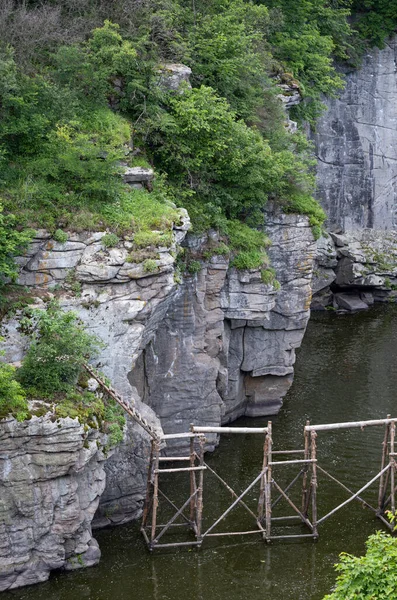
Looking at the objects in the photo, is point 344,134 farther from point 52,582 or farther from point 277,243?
point 52,582

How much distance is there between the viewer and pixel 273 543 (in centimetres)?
2556

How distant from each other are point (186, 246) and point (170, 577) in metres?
11.0

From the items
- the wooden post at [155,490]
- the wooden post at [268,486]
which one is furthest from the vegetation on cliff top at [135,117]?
the wooden post at [268,486]

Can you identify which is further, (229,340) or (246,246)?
(229,340)

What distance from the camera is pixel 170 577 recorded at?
23.6 metres

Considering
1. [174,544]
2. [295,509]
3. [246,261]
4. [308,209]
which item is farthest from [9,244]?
[308,209]

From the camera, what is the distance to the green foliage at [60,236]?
82.1 feet

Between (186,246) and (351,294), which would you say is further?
(351,294)

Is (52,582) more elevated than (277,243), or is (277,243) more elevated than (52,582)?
(277,243)

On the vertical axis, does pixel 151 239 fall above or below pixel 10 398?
above

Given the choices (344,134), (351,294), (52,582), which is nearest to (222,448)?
(52,582)

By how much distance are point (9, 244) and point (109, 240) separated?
305cm

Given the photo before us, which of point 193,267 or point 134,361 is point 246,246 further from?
point 134,361

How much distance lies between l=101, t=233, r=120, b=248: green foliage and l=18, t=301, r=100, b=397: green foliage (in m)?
2.81
